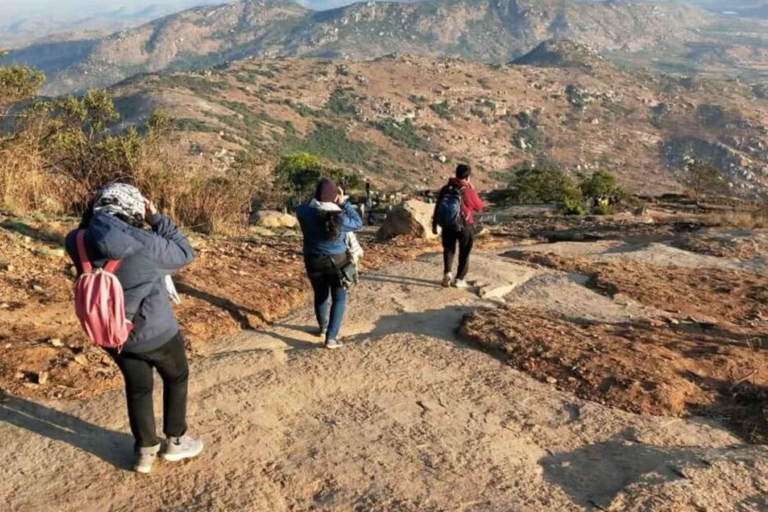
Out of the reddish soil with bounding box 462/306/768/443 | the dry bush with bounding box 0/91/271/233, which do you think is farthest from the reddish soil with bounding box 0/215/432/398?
the reddish soil with bounding box 462/306/768/443

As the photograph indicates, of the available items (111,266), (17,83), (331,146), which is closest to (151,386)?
(111,266)

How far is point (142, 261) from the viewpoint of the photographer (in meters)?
3.35

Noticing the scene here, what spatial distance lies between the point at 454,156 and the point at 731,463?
126 metres

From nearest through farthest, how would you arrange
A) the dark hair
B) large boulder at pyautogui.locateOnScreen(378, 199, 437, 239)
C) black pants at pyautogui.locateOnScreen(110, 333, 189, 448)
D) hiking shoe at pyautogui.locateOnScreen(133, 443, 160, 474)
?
black pants at pyautogui.locateOnScreen(110, 333, 189, 448), hiking shoe at pyautogui.locateOnScreen(133, 443, 160, 474), the dark hair, large boulder at pyautogui.locateOnScreen(378, 199, 437, 239)

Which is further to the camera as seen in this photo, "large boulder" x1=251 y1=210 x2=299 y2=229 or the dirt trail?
"large boulder" x1=251 y1=210 x2=299 y2=229

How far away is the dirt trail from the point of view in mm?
3549

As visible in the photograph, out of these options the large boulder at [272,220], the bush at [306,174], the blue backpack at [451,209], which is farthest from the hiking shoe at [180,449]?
the bush at [306,174]

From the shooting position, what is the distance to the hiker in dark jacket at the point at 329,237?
5383 millimetres

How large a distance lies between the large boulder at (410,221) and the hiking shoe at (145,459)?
8.35 m

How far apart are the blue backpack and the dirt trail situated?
6.52 ft

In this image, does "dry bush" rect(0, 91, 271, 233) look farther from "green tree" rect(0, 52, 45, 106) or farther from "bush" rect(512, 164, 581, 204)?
"bush" rect(512, 164, 581, 204)

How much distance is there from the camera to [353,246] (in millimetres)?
6004

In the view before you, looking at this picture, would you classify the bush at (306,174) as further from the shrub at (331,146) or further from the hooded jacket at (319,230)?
the shrub at (331,146)

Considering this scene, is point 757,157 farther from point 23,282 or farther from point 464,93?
point 23,282
